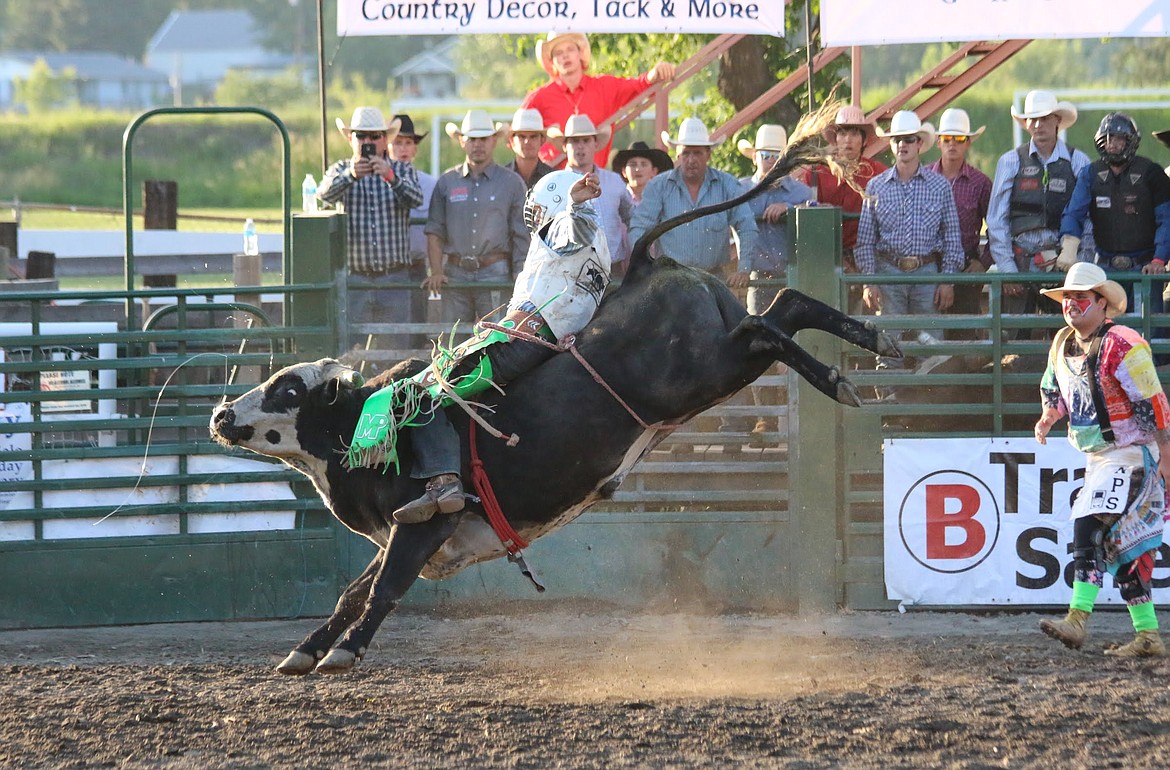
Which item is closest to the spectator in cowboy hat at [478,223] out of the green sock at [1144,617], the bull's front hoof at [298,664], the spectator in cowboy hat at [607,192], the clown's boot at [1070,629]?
the spectator in cowboy hat at [607,192]

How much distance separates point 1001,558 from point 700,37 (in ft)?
24.0

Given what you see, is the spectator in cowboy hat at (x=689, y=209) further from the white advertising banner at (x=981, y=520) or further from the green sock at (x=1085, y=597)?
the green sock at (x=1085, y=597)

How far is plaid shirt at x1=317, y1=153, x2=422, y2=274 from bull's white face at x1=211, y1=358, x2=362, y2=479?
94.4 inches

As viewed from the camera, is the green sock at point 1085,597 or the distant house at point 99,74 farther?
the distant house at point 99,74

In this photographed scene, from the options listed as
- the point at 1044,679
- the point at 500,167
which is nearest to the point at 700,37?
the point at 500,167

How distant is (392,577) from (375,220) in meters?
3.30

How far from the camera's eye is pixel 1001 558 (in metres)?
8.61

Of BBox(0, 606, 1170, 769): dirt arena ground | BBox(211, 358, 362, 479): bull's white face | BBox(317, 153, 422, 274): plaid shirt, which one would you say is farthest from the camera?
BBox(317, 153, 422, 274): plaid shirt

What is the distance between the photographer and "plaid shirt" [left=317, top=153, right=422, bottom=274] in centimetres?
912

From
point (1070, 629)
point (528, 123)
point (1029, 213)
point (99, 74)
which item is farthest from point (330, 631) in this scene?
point (99, 74)

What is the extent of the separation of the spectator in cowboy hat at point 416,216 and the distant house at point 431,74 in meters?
57.7

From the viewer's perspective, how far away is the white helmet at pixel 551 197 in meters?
6.64

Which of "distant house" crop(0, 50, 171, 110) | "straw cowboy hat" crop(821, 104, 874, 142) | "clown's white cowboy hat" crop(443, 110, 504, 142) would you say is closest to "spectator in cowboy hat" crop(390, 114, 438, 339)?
"clown's white cowboy hat" crop(443, 110, 504, 142)

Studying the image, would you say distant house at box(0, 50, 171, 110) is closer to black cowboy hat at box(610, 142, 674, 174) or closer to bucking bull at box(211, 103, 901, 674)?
black cowboy hat at box(610, 142, 674, 174)
